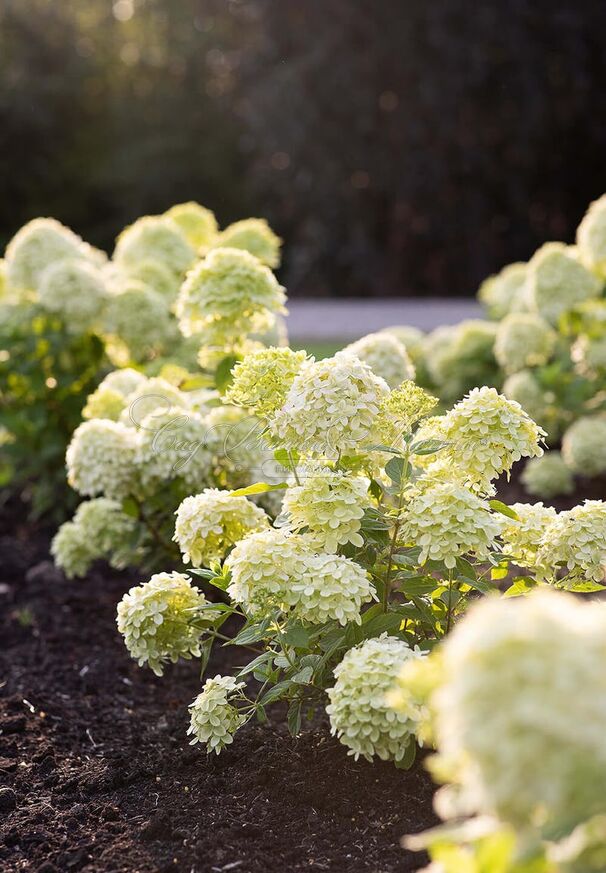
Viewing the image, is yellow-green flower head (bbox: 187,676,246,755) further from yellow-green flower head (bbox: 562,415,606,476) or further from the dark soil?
yellow-green flower head (bbox: 562,415,606,476)

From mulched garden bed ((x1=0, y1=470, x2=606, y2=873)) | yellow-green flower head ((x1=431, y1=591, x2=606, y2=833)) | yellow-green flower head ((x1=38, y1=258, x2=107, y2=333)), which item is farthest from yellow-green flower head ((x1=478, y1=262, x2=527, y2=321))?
yellow-green flower head ((x1=431, y1=591, x2=606, y2=833))

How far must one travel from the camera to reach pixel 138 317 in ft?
12.9

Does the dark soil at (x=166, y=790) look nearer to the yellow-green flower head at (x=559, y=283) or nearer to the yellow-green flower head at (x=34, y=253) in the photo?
the yellow-green flower head at (x=34, y=253)

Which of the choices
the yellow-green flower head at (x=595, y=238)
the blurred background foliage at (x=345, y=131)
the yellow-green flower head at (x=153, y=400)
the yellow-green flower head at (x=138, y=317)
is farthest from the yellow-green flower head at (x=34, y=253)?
the blurred background foliage at (x=345, y=131)

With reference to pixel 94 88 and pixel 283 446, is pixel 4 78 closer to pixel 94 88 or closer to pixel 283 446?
pixel 94 88

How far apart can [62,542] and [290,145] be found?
444 inches

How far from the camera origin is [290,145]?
1376 centimetres

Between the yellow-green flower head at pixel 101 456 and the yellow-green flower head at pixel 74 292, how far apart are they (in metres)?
1.28

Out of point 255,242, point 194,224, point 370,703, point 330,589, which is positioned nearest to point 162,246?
point 194,224

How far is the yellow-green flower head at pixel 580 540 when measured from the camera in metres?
1.92

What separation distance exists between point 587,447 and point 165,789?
2.75 metres

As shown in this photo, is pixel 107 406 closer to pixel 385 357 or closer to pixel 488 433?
pixel 385 357

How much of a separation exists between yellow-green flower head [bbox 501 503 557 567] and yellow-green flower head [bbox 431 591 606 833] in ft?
3.15

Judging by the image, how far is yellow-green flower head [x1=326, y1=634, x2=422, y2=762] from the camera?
1.74 meters
